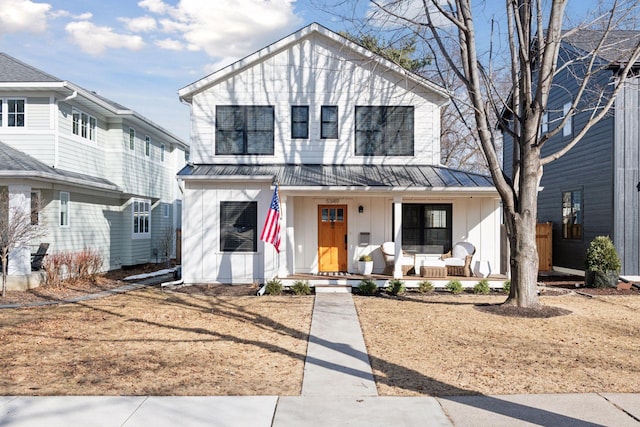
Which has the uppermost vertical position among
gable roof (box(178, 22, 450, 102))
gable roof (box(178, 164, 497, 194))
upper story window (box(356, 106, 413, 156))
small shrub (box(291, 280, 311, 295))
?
gable roof (box(178, 22, 450, 102))

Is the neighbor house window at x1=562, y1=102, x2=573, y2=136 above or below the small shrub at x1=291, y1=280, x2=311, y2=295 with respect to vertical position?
above

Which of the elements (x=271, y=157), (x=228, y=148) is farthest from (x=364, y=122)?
(x=228, y=148)

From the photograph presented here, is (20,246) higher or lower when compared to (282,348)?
higher

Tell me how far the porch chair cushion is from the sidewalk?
344 inches

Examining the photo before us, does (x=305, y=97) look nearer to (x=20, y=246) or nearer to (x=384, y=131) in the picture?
(x=384, y=131)

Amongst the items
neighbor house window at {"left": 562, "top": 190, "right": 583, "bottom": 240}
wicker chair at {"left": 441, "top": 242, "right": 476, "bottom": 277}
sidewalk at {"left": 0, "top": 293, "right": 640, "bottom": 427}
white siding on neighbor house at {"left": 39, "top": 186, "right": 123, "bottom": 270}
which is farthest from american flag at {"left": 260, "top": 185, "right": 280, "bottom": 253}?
neighbor house window at {"left": 562, "top": 190, "right": 583, "bottom": 240}

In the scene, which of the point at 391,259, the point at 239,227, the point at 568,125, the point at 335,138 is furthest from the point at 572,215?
the point at 239,227

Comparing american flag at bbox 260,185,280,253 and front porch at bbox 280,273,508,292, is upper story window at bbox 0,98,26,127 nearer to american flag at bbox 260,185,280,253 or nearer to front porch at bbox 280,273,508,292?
american flag at bbox 260,185,280,253

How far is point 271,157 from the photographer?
1538 cm

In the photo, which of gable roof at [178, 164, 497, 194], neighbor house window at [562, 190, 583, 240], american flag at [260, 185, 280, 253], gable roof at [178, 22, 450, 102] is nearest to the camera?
american flag at [260, 185, 280, 253]

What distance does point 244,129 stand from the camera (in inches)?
606

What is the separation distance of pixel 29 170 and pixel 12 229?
5.61 feet

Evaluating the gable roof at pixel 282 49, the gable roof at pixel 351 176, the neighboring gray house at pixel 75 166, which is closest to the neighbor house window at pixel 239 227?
the gable roof at pixel 351 176

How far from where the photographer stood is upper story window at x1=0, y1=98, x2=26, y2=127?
1542 cm
